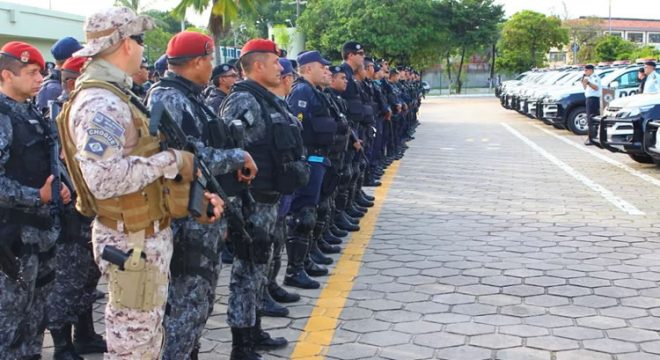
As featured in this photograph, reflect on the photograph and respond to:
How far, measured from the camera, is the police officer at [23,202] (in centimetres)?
315

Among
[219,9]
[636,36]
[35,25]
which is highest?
[636,36]

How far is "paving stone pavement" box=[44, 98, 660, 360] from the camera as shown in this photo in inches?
151

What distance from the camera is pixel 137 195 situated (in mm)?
2486

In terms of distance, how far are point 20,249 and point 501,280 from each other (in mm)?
3332

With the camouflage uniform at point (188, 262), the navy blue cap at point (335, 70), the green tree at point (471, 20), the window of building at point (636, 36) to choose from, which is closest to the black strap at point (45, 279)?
the camouflage uniform at point (188, 262)

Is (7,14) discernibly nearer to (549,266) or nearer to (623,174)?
(623,174)

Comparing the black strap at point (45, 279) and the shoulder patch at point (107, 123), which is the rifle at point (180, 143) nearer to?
the shoulder patch at point (107, 123)

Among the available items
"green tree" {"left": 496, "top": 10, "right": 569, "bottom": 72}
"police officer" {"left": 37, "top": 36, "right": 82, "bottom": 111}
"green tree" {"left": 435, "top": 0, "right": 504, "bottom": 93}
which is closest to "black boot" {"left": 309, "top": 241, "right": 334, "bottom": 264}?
"police officer" {"left": 37, "top": 36, "right": 82, "bottom": 111}

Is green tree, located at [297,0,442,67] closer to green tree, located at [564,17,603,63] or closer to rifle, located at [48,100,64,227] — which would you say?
green tree, located at [564,17,603,63]

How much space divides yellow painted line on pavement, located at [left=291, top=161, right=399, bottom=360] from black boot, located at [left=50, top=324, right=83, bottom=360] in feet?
4.05

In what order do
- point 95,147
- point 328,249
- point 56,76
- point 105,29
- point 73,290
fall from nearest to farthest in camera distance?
1. point 95,147
2. point 105,29
3. point 73,290
4. point 56,76
5. point 328,249

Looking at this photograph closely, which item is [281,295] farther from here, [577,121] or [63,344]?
[577,121]

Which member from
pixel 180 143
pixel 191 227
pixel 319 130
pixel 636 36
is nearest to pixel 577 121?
pixel 319 130

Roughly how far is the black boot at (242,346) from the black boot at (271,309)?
726 mm
